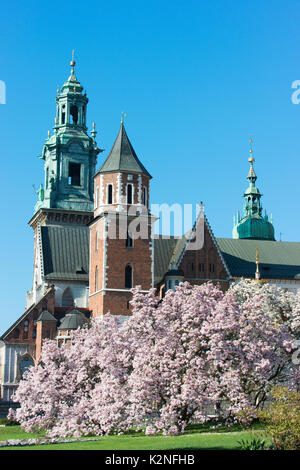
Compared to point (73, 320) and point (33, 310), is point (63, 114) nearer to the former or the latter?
point (33, 310)

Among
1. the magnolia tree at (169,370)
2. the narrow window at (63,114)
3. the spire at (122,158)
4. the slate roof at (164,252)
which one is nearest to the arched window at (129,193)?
the spire at (122,158)

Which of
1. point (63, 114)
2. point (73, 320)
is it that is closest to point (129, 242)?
point (73, 320)

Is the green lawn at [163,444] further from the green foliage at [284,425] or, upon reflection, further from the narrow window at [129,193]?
the narrow window at [129,193]

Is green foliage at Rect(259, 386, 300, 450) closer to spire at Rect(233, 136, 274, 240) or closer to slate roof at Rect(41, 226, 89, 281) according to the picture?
slate roof at Rect(41, 226, 89, 281)

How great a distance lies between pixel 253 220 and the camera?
93.2 metres

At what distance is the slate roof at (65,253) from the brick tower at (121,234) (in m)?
7.24

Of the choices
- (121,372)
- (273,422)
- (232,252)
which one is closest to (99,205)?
(232,252)

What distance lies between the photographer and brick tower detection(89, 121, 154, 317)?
57594mm

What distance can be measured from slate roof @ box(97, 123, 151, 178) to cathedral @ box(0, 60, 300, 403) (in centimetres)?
8

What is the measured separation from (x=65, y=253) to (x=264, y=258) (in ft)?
61.4

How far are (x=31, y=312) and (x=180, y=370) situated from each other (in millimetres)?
27652

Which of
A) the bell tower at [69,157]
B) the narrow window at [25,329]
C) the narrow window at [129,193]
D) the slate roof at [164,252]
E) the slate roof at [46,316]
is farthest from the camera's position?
the bell tower at [69,157]

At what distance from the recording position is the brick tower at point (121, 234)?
5759 centimetres

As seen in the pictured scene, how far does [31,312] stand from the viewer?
63312 millimetres
